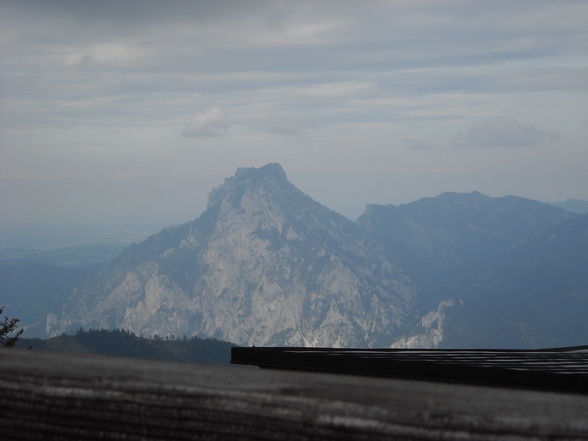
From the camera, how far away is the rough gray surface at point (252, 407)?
132 centimetres

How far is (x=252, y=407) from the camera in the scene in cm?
146

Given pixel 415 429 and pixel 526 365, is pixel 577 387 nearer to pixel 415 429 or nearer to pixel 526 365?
pixel 526 365

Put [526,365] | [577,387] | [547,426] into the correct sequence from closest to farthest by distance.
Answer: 1. [547,426]
2. [577,387]
3. [526,365]

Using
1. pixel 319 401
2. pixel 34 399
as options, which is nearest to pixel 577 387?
pixel 319 401

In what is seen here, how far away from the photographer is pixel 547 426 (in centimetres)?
126

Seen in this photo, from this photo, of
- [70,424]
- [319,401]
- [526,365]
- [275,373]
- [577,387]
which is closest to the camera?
[319,401]

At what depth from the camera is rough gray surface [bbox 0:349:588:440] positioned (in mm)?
1315

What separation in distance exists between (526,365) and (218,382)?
370 centimetres

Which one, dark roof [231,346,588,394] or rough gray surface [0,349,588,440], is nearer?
rough gray surface [0,349,588,440]

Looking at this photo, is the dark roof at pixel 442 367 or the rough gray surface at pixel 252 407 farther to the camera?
the dark roof at pixel 442 367

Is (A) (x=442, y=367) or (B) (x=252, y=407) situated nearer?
(B) (x=252, y=407)

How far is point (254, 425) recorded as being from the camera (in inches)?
56.4

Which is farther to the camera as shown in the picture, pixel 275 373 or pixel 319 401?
pixel 275 373

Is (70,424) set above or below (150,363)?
below
